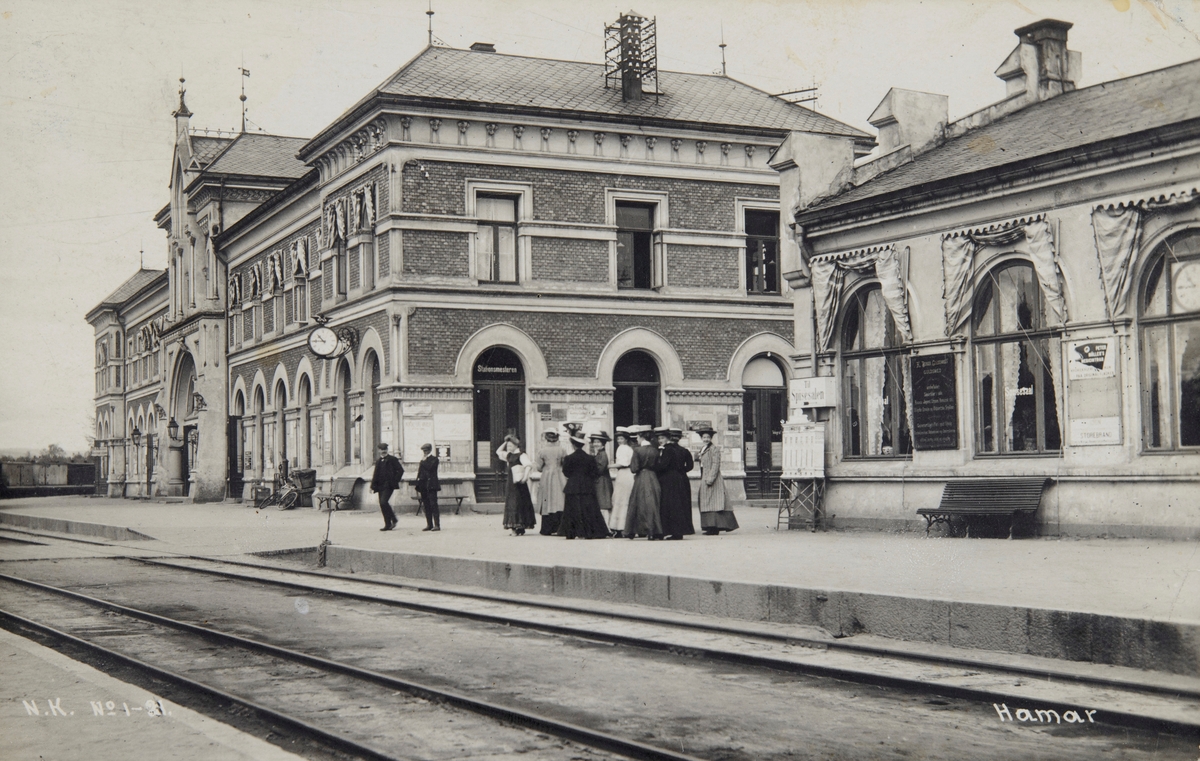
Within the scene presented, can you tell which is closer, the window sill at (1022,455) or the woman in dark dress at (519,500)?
the window sill at (1022,455)

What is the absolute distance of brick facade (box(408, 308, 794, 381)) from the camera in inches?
1145

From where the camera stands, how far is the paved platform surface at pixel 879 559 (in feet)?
33.0

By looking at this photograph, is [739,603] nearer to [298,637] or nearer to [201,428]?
[298,637]

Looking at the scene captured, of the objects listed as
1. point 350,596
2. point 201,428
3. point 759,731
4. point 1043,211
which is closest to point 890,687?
point 759,731

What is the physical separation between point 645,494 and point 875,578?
712 centimetres

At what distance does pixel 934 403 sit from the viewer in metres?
17.2

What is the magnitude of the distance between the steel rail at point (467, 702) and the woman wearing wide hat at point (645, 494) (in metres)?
7.74

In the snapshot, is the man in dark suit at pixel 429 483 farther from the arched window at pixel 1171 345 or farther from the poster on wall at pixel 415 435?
the arched window at pixel 1171 345

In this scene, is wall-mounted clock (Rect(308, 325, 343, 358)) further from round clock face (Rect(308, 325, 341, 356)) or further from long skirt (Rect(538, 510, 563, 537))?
long skirt (Rect(538, 510, 563, 537))

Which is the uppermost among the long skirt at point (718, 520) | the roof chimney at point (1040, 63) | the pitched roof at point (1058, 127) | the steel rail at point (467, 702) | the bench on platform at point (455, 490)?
the roof chimney at point (1040, 63)

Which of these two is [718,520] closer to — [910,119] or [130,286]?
[910,119]

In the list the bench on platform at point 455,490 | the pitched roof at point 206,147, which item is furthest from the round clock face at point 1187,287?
the pitched roof at point 206,147

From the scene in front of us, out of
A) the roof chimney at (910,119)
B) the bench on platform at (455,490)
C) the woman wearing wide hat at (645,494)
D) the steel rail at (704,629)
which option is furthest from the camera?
the bench on platform at (455,490)

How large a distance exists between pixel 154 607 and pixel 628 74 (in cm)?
2183
